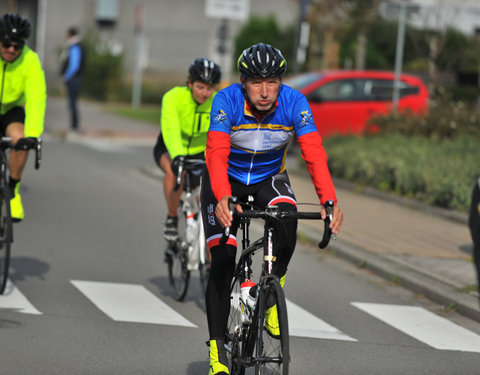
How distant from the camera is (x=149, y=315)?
24.1ft

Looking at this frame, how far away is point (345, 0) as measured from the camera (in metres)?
32.8

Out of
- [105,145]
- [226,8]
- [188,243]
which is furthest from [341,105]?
[188,243]

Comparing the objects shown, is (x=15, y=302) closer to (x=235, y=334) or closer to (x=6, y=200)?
(x=6, y=200)

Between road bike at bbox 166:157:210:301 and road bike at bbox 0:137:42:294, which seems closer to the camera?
road bike at bbox 0:137:42:294

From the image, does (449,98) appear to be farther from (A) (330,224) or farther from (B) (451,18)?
(A) (330,224)

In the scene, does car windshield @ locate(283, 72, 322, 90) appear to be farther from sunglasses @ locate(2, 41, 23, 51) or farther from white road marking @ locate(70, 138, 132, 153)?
sunglasses @ locate(2, 41, 23, 51)

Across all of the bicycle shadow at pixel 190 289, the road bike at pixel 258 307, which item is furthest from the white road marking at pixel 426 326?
the road bike at pixel 258 307

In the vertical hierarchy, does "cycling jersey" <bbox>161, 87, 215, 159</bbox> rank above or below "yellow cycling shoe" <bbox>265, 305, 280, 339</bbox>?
above

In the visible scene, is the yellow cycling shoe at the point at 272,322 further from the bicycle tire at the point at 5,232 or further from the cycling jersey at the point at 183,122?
the bicycle tire at the point at 5,232

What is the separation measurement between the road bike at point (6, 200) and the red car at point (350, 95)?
12074 mm

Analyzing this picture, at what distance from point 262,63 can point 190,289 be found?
149 inches

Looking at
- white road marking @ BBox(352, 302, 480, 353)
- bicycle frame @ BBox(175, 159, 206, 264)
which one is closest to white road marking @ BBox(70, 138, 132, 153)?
bicycle frame @ BBox(175, 159, 206, 264)

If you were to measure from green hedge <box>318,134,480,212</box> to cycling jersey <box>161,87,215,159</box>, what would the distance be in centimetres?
557

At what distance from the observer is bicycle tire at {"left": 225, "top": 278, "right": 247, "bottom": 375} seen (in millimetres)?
5145
